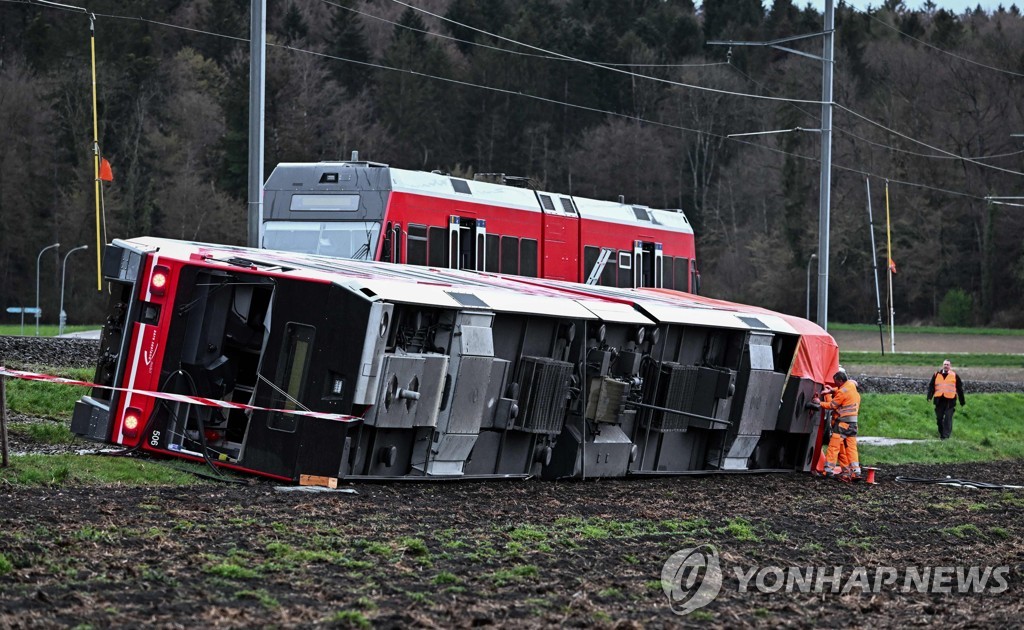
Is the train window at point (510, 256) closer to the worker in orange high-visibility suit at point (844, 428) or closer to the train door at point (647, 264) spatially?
the train door at point (647, 264)

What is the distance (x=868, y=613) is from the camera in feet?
34.1

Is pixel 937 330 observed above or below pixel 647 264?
below

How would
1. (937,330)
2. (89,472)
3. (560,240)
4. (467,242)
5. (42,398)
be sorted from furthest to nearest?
(937,330) < (560,240) < (467,242) < (42,398) < (89,472)

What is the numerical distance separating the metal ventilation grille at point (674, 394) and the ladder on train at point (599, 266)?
10566 mm

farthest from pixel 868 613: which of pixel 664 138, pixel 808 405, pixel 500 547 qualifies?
pixel 664 138

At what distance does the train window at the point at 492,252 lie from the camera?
27.8 meters

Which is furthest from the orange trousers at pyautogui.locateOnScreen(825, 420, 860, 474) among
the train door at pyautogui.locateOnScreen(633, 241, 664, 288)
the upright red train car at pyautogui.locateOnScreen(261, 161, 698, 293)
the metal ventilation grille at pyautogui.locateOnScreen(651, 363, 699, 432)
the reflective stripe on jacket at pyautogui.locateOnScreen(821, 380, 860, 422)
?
the train door at pyautogui.locateOnScreen(633, 241, 664, 288)

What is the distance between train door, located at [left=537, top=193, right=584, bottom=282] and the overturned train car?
1061 centimetres

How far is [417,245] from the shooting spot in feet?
86.1

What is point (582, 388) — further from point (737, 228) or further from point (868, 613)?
point (737, 228)

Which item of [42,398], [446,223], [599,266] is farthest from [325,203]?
[599,266]

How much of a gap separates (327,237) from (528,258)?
4.51 metres

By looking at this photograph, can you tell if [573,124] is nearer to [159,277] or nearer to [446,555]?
[159,277]

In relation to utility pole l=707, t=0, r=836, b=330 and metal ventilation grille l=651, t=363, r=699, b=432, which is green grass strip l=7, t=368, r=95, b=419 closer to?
metal ventilation grille l=651, t=363, r=699, b=432
